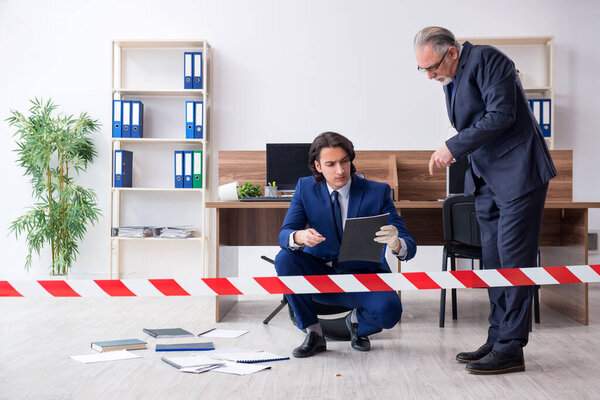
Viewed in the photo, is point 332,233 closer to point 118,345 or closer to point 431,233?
point 118,345

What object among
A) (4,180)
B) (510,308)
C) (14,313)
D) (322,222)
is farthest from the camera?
(4,180)

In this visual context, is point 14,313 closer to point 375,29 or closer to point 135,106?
point 135,106

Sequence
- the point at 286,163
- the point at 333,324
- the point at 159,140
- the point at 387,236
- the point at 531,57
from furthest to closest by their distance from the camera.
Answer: the point at 531,57
the point at 159,140
the point at 286,163
the point at 333,324
the point at 387,236

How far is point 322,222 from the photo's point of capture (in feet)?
7.71

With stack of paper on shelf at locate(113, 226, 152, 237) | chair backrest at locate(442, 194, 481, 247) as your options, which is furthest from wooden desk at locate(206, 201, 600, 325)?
stack of paper on shelf at locate(113, 226, 152, 237)

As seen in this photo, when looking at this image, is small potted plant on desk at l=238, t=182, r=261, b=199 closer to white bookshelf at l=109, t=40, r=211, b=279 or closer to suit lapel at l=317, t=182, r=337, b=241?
suit lapel at l=317, t=182, r=337, b=241

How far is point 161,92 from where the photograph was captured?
15.3 feet

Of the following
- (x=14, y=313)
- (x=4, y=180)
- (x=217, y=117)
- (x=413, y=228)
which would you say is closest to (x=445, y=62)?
(x=413, y=228)

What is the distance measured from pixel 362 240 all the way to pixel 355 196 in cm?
39

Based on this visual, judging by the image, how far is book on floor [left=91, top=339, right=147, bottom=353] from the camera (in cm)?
234

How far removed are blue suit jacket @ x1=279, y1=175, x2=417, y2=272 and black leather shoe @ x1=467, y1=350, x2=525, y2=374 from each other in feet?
1.81

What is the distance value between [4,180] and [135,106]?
1.39m

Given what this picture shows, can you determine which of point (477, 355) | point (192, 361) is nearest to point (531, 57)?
point (477, 355)

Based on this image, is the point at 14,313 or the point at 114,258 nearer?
the point at 14,313
